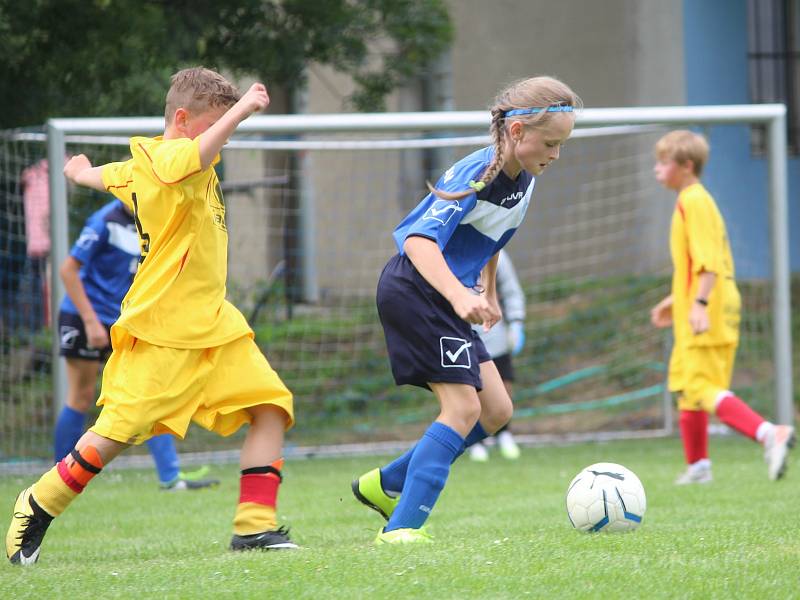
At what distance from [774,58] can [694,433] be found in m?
9.87

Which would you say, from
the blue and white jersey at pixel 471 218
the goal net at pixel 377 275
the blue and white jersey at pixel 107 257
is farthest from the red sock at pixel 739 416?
the blue and white jersey at pixel 107 257

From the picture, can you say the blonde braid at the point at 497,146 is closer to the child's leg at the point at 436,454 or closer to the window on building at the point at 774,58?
the child's leg at the point at 436,454

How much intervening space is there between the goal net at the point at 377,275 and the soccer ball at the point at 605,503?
4.61 m

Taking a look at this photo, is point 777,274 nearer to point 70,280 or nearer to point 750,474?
point 750,474

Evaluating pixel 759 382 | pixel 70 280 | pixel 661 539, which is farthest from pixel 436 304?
pixel 759 382

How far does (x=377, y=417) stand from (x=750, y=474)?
4.27 metres

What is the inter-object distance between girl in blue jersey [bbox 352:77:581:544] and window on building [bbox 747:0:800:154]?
11944mm

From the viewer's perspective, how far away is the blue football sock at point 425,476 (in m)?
4.29

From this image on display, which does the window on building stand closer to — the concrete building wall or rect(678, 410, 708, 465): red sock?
the concrete building wall

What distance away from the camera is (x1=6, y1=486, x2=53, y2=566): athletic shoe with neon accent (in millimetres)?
4301

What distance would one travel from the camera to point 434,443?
431 cm

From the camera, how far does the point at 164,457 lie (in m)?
7.41

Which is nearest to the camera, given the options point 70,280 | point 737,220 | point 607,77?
point 70,280

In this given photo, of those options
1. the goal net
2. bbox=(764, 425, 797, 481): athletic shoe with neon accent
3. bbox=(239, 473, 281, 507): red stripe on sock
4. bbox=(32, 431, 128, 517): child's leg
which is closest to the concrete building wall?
the goal net
